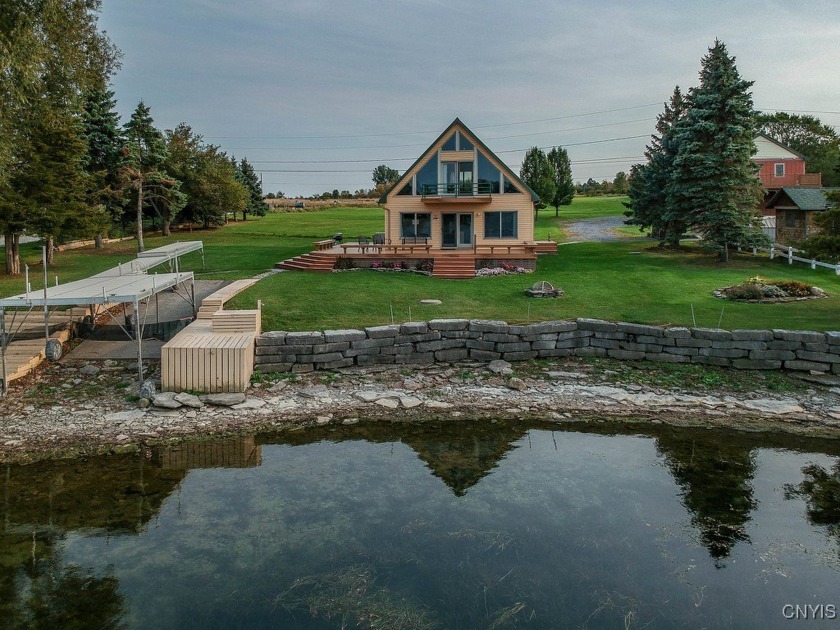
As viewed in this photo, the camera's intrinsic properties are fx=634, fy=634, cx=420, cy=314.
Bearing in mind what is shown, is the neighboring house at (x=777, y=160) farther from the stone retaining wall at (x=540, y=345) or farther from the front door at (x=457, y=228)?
the stone retaining wall at (x=540, y=345)

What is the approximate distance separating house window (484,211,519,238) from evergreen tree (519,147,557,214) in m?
27.7

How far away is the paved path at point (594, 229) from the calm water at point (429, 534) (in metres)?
31.5

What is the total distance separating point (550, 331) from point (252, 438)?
7541 millimetres

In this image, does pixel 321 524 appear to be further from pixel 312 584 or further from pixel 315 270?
pixel 315 270

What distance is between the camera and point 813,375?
13.9 m

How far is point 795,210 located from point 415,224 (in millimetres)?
20668

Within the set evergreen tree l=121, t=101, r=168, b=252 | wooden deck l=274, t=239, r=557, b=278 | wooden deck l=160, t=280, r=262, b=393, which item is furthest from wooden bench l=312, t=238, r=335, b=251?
wooden deck l=160, t=280, r=262, b=393

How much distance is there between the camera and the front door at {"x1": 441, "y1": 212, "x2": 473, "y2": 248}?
97.6 feet

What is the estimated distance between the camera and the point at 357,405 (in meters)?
12.6

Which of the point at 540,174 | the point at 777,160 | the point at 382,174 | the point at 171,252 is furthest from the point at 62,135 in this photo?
the point at 382,174

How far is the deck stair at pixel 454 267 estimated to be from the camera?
24.9 meters

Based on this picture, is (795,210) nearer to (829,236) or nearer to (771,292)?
(771,292)

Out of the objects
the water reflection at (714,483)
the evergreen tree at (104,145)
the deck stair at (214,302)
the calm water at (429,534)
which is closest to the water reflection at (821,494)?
the calm water at (429,534)

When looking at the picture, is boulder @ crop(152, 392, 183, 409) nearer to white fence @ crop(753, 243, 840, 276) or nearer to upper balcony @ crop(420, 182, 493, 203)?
upper balcony @ crop(420, 182, 493, 203)
